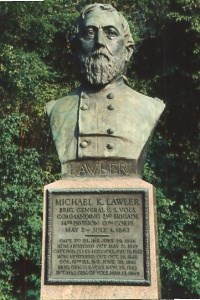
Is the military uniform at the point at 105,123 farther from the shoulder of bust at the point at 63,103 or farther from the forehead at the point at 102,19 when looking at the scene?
the forehead at the point at 102,19

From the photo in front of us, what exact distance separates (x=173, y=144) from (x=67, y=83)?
2924 millimetres

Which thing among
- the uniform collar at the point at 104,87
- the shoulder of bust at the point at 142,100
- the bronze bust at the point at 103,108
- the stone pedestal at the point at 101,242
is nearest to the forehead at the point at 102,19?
the bronze bust at the point at 103,108

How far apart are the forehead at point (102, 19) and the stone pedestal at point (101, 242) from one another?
1.51m

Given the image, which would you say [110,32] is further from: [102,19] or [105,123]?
[105,123]

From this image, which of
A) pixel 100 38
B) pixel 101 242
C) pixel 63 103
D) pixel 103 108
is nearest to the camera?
pixel 101 242

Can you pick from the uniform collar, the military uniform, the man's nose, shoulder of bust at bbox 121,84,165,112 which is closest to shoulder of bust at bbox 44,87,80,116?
the military uniform

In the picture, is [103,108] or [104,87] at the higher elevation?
[104,87]

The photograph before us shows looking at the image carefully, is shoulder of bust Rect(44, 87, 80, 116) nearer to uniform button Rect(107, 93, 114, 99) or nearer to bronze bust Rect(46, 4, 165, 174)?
bronze bust Rect(46, 4, 165, 174)

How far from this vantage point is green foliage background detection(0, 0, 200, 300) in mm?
13102

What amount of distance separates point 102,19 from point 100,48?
29 cm

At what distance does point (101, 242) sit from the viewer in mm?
6055

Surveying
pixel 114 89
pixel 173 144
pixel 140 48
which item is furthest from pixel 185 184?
pixel 114 89

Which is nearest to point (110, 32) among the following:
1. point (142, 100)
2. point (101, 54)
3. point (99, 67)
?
point (101, 54)

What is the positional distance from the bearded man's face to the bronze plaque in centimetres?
116
